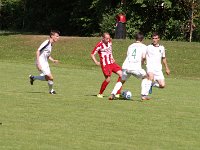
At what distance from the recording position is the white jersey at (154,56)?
2044 centimetres

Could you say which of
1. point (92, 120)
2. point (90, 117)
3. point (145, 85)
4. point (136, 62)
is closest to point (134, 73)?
point (136, 62)

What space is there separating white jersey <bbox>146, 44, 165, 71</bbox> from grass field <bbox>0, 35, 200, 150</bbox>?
89cm

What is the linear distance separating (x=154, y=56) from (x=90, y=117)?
236 inches

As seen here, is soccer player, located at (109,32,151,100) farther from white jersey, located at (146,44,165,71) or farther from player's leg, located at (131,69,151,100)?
white jersey, located at (146,44,165,71)

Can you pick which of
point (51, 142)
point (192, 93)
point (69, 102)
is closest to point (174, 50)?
point (192, 93)

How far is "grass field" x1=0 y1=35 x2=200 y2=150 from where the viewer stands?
11.8 metres

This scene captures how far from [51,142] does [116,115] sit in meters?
4.04

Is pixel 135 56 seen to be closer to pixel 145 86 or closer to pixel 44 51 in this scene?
pixel 145 86

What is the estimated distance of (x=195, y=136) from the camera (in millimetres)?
12789

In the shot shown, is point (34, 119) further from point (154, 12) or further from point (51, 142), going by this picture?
point (154, 12)

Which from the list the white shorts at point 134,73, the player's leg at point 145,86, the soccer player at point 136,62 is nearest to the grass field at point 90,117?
the player's leg at point 145,86

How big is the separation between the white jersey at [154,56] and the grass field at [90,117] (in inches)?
34.9

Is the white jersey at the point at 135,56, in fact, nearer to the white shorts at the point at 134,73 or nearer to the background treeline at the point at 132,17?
the white shorts at the point at 134,73

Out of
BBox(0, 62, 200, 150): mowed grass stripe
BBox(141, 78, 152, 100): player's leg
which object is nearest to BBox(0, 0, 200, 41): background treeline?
BBox(0, 62, 200, 150): mowed grass stripe
